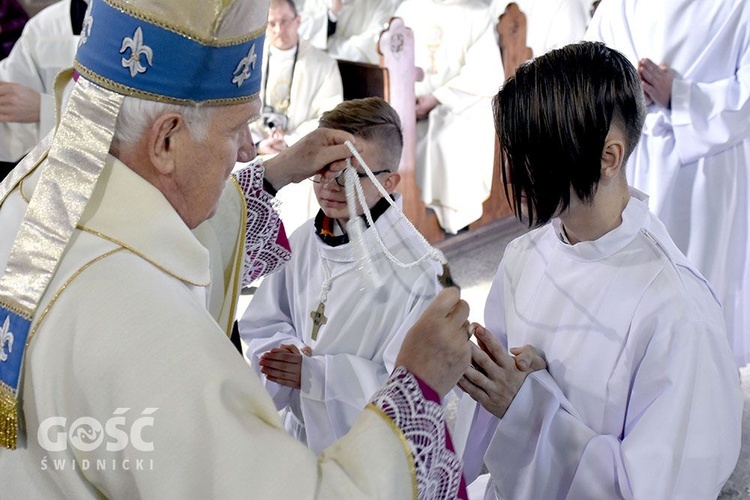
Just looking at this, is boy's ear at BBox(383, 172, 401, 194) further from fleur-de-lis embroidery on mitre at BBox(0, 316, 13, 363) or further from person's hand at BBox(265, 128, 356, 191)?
fleur-de-lis embroidery on mitre at BBox(0, 316, 13, 363)

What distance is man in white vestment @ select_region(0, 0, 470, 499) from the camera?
46.6 inches

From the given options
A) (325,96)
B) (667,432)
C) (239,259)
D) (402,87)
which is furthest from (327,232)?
(325,96)

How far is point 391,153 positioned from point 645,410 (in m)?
1.31

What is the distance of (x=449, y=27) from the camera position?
6.55m

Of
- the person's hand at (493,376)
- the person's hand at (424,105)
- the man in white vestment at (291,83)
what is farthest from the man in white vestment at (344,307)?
the person's hand at (424,105)

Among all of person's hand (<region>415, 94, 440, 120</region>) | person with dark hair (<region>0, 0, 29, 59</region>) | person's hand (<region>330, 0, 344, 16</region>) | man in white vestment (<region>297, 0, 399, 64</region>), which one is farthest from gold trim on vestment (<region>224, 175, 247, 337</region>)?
person's hand (<region>330, 0, 344, 16</region>)

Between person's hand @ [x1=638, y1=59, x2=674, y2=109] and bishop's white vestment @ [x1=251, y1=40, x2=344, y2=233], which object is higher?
person's hand @ [x1=638, y1=59, x2=674, y2=109]

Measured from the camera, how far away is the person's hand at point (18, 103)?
137 inches

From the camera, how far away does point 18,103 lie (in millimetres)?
3494

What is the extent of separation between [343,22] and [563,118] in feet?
20.5

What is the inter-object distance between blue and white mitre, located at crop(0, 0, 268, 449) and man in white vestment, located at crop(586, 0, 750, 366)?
8.93 ft

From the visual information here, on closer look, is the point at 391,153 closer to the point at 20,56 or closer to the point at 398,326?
the point at 398,326

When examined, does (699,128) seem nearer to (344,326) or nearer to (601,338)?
(344,326)

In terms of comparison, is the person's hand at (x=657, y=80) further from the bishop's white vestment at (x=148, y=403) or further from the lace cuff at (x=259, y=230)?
the bishop's white vestment at (x=148, y=403)
